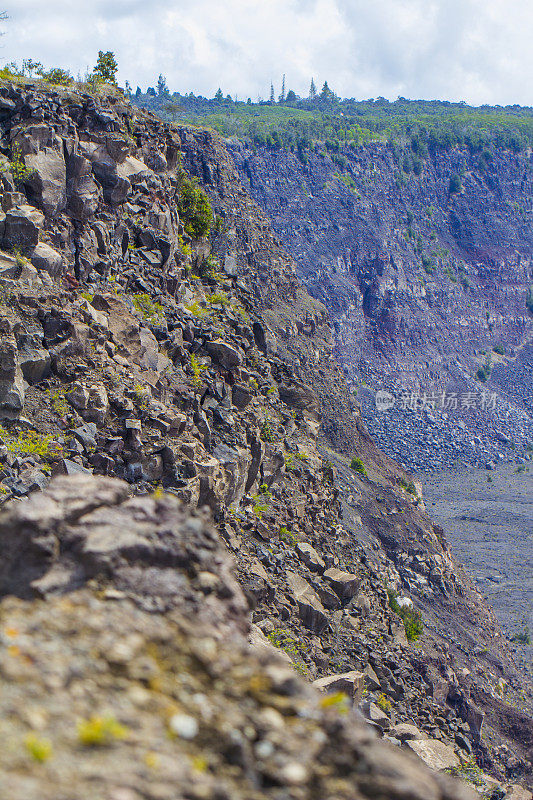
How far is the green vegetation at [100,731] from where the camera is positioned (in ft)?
16.6

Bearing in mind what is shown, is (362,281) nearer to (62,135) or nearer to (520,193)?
(520,193)

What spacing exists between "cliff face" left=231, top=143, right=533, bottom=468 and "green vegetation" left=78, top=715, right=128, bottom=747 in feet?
255

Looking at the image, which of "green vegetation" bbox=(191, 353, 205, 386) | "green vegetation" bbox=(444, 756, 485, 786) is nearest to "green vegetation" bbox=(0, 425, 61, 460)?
"green vegetation" bbox=(191, 353, 205, 386)

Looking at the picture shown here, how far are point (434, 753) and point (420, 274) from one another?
91877 millimetres

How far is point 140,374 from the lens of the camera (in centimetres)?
2200

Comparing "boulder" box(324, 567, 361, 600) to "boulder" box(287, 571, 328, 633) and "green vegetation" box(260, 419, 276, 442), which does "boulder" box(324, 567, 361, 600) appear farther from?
"green vegetation" box(260, 419, 276, 442)

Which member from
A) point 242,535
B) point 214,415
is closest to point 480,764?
point 242,535

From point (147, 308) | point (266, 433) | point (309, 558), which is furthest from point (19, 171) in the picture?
point (309, 558)

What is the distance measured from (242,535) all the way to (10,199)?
11769 millimetres

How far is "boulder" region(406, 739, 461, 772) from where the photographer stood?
2181 cm

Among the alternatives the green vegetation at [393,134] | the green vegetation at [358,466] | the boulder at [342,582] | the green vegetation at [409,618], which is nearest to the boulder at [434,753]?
the boulder at [342,582]

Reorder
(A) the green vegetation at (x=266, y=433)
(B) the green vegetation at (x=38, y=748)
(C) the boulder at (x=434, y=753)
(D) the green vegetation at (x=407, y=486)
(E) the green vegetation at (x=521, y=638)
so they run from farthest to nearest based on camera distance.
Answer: (D) the green vegetation at (x=407, y=486)
(E) the green vegetation at (x=521, y=638)
(A) the green vegetation at (x=266, y=433)
(C) the boulder at (x=434, y=753)
(B) the green vegetation at (x=38, y=748)

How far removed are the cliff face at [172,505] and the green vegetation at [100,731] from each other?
0.10 metres

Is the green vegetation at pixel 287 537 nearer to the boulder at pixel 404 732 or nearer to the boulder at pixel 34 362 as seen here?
the boulder at pixel 404 732
